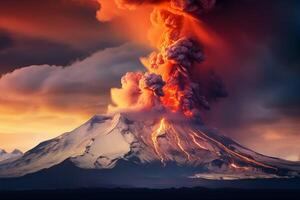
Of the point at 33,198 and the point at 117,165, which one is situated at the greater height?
the point at 117,165

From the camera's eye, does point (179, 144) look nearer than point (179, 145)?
Yes

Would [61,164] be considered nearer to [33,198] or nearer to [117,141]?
[117,141]

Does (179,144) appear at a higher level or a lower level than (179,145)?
higher

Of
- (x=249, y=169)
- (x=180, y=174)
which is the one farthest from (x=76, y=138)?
(x=249, y=169)

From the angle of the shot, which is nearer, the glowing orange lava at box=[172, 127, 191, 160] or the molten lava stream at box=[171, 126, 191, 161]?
the molten lava stream at box=[171, 126, 191, 161]

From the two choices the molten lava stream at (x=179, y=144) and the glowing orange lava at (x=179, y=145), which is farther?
the glowing orange lava at (x=179, y=145)
